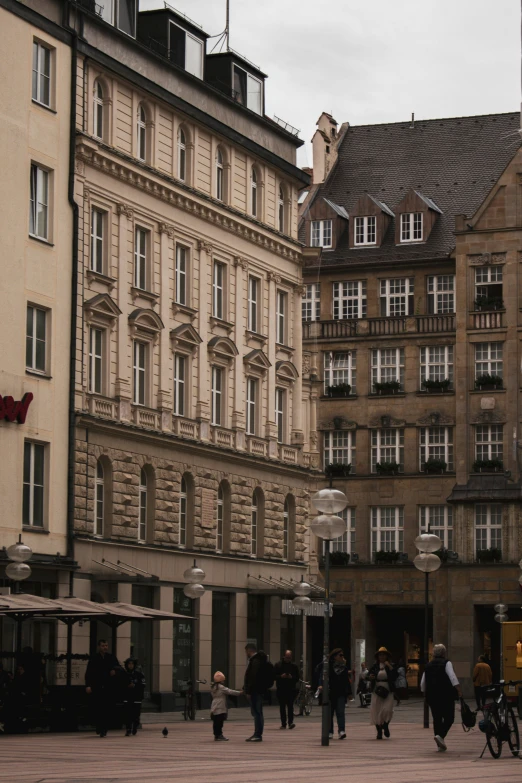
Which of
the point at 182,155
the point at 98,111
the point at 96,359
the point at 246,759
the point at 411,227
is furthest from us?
the point at 411,227

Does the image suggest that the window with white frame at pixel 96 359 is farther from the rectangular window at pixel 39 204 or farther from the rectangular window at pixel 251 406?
the rectangular window at pixel 251 406

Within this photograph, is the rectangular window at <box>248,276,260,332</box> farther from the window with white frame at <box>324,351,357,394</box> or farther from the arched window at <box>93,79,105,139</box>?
the window with white frame at <box>324,351,357,394</box>

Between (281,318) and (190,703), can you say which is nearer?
(190,703)

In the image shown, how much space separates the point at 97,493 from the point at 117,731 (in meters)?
14.2

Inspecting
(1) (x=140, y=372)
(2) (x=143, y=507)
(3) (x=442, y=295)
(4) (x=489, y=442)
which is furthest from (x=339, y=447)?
(2) (x=143, y=507)

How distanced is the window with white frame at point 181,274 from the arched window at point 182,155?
2360 mm

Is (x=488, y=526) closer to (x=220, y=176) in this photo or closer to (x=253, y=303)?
(x=253, y=303)

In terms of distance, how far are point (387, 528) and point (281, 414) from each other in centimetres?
1979

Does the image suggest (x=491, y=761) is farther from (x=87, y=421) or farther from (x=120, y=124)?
(x=120, y=124)

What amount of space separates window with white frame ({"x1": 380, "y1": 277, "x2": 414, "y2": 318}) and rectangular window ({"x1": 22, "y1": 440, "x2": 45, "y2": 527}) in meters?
37.8

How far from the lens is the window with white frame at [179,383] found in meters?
56.9

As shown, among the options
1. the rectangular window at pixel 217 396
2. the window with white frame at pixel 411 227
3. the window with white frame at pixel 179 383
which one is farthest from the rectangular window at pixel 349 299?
the window with white frame at pixel 179 383

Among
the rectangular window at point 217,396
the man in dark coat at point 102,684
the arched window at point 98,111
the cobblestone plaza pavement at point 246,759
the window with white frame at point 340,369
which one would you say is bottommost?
the cobblestone plaza pavement at point 246,759

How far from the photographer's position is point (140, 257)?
5525cm
